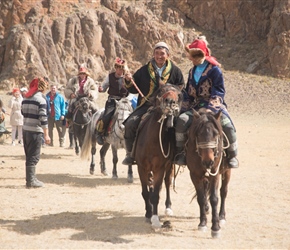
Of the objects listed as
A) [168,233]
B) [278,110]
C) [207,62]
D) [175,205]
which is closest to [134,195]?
[175,205]

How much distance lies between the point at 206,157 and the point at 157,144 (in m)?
1.11

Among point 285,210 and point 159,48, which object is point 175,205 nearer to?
point 285,210

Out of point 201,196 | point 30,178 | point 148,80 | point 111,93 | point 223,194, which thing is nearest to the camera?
point 201,196

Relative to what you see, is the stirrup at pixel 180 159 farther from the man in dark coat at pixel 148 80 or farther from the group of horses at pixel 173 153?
the man in dark coat at pixel 148 80

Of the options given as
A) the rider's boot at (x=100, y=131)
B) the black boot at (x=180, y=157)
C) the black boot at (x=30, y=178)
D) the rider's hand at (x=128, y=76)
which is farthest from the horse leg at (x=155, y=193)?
the rider's boot at (x=100, y=131)

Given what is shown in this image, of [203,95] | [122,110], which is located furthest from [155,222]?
[122,110]

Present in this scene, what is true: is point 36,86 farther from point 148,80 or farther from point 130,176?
point 148,80

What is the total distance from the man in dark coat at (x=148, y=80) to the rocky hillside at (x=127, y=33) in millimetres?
40295

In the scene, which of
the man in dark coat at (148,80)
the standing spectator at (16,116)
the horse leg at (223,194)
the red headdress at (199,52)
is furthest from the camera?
the standing spectator at (16,116)

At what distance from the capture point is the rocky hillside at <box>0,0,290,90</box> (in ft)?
162

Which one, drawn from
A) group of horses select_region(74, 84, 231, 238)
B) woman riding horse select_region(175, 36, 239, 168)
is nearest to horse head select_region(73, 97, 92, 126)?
group of horses select_region(74, 84, 231, 238)

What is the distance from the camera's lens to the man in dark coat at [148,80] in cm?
814

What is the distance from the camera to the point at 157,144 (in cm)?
743

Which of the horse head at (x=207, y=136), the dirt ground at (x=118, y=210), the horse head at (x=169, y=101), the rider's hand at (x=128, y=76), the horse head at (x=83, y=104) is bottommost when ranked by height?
the dirt ground at (x=118, y=210)
